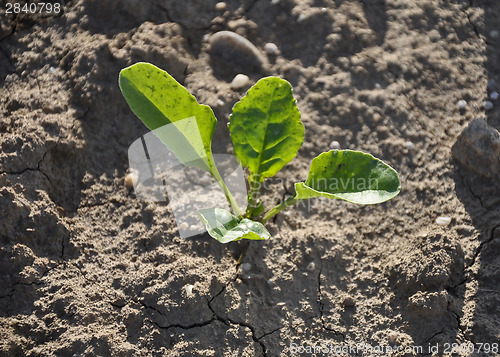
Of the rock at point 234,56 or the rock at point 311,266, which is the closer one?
the rock at point 311,266

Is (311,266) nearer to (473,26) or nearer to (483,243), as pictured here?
(483,243)

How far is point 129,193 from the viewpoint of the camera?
196 centimetres

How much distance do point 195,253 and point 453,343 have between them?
0.83 m

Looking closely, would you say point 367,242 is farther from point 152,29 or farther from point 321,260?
point 152,29

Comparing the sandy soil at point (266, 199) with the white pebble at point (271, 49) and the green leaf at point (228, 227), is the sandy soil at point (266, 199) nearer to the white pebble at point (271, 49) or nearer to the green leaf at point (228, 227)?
the white pebble at point (271, 49)

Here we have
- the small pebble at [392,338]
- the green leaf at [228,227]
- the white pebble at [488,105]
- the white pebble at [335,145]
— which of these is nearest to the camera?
the green leaf at [228,227]

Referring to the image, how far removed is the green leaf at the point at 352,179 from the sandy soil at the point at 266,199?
0.22 m

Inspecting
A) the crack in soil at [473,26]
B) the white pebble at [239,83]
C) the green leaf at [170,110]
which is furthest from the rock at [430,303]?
the crack in soil at [473,26]

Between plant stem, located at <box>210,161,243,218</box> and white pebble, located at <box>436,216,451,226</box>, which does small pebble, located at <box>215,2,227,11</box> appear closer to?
plant stem, located at <box>210,161,243,218</box>

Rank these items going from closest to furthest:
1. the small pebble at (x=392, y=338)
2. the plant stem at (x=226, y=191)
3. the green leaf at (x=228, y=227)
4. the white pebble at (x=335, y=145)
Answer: the green leaf at (x=228, y=227)
the small pebble at (x=392, y=338)
the plant stem at (x=226, y=191)
the white pebble at (x=335, y=145)

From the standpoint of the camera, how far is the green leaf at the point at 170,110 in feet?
5.76

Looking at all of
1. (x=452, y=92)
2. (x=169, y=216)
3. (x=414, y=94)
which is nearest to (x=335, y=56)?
(x=414, y=94)

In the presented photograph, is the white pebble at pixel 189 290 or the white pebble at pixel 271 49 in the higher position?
the white pebble at pixel 271 49

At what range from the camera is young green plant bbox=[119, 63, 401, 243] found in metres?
1.72
